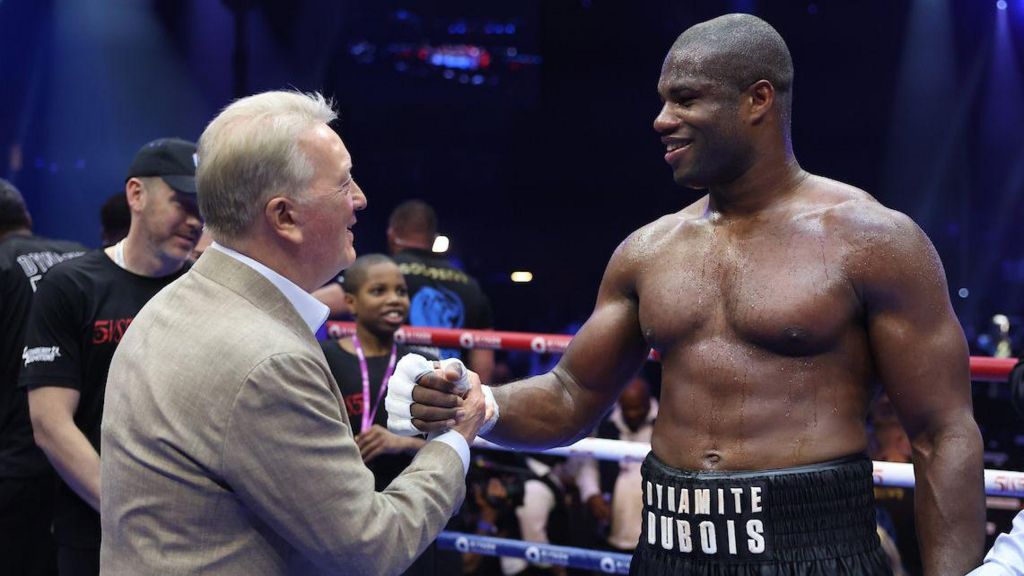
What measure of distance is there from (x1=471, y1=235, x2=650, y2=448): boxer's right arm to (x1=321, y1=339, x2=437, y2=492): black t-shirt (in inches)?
35.5

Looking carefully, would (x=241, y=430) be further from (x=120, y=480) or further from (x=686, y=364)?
(x=686, y=364)

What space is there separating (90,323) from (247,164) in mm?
1200

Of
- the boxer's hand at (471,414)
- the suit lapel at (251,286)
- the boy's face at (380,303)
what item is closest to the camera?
the suit lapel at (251,286)

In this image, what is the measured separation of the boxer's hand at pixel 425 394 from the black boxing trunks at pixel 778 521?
1.28ft

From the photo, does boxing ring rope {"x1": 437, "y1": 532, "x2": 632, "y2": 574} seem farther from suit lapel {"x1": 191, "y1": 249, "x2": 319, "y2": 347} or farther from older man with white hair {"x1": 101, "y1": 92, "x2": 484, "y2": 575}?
suit lapel {"x1": 191, "y1": 249, "x2": 319, "y2": 347}

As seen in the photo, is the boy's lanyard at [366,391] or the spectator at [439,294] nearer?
the boy's lanyard at [366,391]

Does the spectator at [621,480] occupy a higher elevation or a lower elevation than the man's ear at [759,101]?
lower

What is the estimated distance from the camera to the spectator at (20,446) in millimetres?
2729

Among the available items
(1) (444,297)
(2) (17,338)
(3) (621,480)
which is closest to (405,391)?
(2) (17,338)

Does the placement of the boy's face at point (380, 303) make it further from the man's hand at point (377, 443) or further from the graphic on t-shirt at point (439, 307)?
the graphic on t-shirt at point (439, 307)

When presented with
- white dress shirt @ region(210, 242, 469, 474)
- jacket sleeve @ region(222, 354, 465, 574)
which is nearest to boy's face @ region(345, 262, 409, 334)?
white dress shirt @ region(210, 242, 469, 474)

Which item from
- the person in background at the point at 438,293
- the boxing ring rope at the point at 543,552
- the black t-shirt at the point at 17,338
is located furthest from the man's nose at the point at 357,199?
the person in background at the point at 438,293

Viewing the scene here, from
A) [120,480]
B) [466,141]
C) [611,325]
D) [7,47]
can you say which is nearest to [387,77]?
[466,141]

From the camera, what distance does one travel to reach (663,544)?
1.74 m
